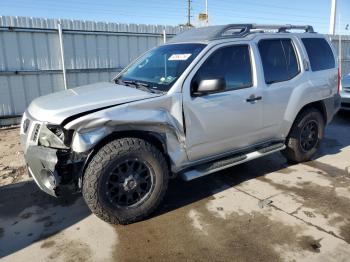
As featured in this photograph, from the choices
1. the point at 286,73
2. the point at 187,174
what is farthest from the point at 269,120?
the point at 187,174

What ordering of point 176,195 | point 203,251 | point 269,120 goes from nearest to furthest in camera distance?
point 203,251, point 176,195, point 269,120

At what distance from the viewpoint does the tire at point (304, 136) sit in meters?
5.08

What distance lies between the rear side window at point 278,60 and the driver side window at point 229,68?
0.31 meters

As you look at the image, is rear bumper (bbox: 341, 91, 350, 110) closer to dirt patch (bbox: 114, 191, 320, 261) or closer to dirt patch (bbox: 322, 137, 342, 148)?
dirt patch (bbox: 322, 137, 342, 148)

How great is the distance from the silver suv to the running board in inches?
0.5

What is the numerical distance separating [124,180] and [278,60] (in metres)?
2.72

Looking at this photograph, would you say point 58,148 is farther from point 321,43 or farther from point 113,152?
point 321,43

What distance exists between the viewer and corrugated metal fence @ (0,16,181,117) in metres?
7.98

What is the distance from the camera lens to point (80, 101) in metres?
3.46

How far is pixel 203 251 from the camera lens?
10.3 ft

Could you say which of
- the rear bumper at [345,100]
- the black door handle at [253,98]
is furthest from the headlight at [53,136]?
the rear bumper at [345,100]

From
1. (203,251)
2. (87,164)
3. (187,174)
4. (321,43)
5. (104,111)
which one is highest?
(321,43)

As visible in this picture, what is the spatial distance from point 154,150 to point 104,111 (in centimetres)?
68

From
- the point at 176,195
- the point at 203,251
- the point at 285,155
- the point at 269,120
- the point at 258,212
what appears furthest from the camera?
the point at 285,155
